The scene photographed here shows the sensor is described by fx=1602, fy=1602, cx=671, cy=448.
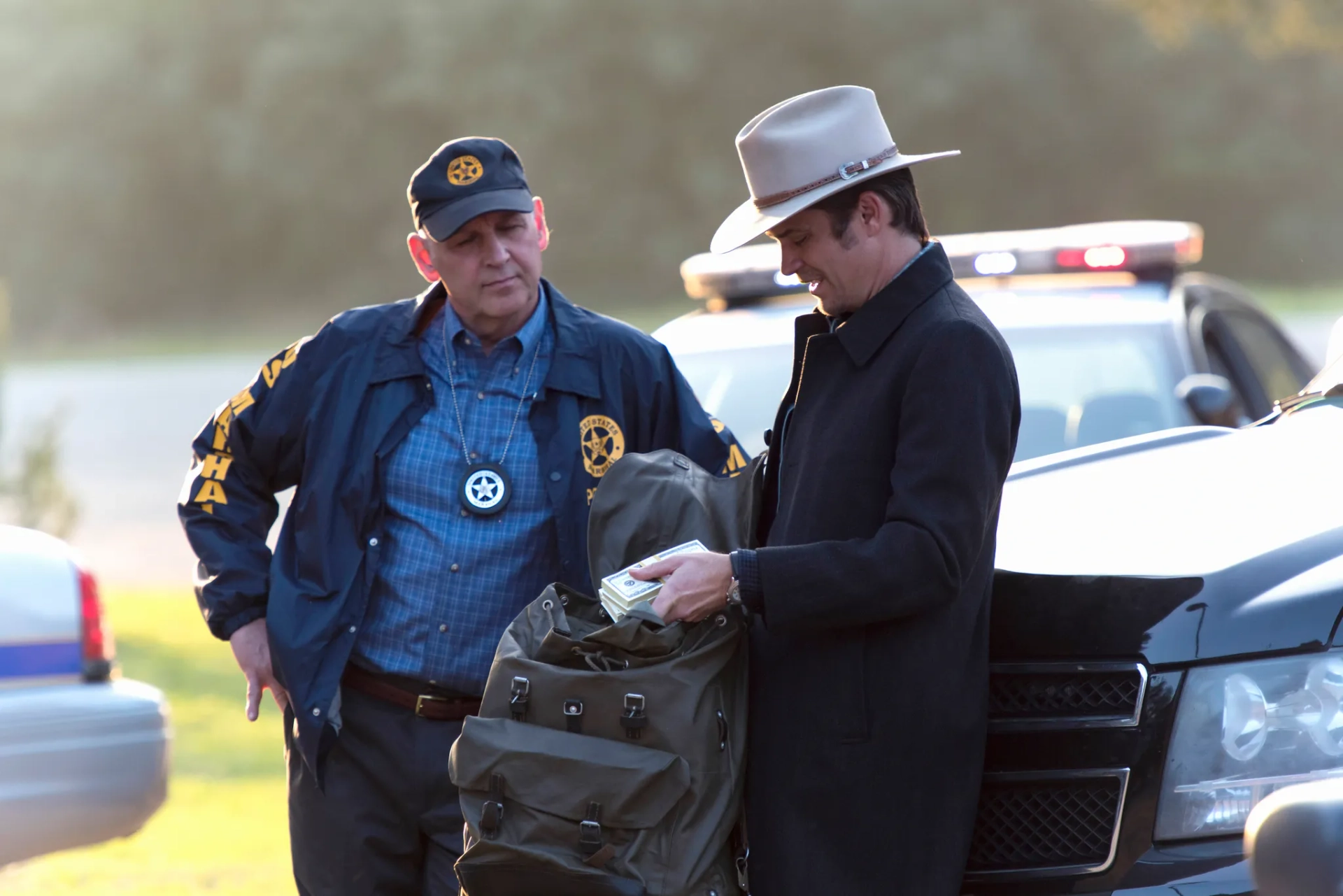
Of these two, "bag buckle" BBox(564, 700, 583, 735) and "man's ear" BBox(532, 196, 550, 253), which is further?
"man's ear" BBox(532, 196, 550, 253)

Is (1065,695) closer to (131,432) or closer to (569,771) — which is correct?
(569,771)

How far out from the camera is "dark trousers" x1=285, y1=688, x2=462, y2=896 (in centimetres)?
307

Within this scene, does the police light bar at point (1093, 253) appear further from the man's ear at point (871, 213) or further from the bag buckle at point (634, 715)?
the bag buckle at point (634, 715)

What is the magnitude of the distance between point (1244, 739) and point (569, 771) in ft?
3.10

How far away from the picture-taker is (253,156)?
42438 millimetres

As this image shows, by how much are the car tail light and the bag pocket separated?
2111 millimetres

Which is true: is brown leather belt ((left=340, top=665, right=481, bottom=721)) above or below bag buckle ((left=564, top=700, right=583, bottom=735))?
below

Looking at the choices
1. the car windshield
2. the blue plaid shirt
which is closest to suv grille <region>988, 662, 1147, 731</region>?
the blue plaid shirt

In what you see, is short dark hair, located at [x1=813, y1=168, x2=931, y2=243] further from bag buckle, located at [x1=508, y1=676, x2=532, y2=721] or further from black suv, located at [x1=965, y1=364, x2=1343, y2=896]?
bag buckle, located at [x1=508, y1=676, x2=532, y2=721]

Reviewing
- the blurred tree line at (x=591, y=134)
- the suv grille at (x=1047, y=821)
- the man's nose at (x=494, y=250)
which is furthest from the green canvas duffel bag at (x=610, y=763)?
the blurred tree line at (x=591, y=134)

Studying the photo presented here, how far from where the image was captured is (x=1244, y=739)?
221 centimetres

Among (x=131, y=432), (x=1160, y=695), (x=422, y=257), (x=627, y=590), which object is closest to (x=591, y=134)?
(x=131, y=432)

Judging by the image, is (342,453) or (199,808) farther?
(199,808)

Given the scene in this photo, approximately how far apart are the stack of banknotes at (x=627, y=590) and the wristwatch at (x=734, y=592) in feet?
0.33
